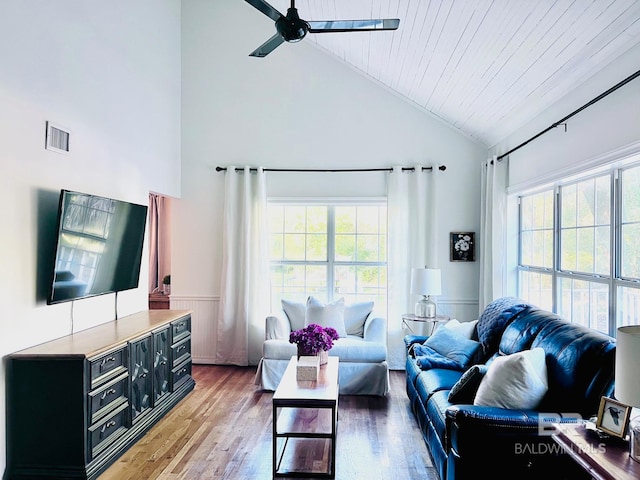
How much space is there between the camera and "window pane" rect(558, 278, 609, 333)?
3.04m

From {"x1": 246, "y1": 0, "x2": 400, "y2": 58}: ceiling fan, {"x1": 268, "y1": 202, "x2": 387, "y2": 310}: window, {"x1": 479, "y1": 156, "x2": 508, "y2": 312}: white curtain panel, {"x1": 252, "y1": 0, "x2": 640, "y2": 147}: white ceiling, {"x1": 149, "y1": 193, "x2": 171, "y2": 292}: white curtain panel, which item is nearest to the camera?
{"x1": 252, "y1": 0, "x2": 640, "y2": 147}: white ceiling

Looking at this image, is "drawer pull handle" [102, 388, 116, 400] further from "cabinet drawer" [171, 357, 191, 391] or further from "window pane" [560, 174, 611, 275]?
"window pane" [560, 174, 611, 275]

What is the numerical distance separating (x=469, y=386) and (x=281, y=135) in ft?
12.3

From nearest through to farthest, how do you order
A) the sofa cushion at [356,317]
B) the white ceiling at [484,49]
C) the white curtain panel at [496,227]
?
the white ceiling at [484,49] → the white curtain panel at [496,227] → the sofa cushion at [356,317]

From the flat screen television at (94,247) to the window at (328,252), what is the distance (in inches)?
72.5

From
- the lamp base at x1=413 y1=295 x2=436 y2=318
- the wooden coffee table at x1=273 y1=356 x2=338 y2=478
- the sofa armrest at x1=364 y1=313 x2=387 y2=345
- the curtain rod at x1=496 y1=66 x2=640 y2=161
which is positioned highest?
the curtain rod at x1=496 y1=66 x2=640 y2=161

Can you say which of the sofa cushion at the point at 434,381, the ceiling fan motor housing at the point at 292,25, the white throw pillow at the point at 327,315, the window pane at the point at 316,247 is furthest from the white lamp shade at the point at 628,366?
the window pane at the point at 316,247

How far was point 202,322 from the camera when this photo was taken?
550cm

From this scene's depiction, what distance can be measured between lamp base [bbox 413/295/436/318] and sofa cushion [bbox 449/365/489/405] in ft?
6.80

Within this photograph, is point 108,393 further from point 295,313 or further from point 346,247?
point 346,247

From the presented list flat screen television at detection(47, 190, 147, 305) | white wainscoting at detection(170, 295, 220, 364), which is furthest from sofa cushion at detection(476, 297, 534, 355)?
white wainscoting at detection(170, 295, 220, 364)

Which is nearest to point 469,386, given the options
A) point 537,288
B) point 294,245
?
point 537,288

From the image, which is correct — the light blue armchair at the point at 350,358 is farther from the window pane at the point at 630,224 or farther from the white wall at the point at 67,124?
the window pane at the point at 630,224

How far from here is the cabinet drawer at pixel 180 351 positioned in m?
4.05
